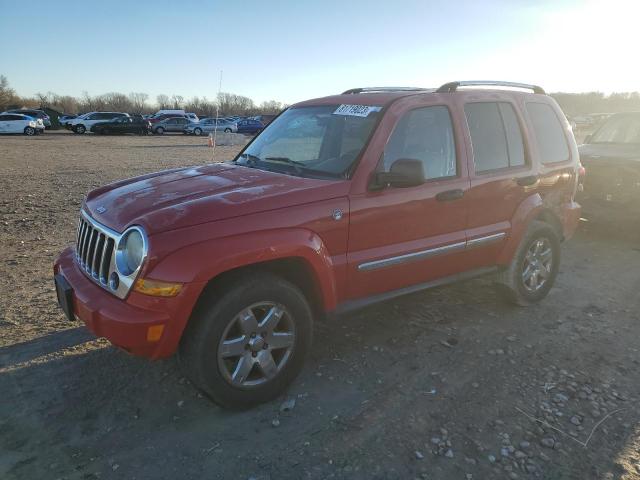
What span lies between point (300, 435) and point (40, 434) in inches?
58.5

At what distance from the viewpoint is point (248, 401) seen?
10.0 feet

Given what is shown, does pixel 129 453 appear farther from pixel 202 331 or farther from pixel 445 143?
pixel 445 143

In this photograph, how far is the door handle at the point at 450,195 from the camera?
375 centimetres

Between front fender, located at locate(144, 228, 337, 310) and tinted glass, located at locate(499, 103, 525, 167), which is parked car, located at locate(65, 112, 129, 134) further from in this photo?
front fender, located at locate(144, 228, 337, 310)

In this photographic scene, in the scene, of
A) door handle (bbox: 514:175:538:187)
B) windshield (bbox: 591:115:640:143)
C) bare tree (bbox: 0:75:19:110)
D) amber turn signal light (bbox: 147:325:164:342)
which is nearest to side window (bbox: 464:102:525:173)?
door handle (bbox: 514:175:538:187)

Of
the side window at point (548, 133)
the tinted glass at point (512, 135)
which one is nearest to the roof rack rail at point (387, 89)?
the tinted glass at point (512, 135)

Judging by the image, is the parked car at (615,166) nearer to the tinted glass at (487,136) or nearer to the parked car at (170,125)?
the tinted glass at (487,136)

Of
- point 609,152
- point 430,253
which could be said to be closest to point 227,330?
point 430,253

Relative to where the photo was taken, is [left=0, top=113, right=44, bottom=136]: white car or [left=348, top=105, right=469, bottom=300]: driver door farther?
[left=0, top=113, right=44, bottom=136]: white car

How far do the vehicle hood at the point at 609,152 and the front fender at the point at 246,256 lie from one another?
5992mm

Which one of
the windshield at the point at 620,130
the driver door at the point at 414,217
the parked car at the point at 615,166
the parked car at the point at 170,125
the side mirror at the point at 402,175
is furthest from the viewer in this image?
the parked car at the point at 170,125

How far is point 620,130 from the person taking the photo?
8273 millimetres

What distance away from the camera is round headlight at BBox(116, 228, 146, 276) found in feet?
8.89

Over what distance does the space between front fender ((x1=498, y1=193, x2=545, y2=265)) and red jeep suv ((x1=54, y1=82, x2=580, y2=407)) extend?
2cm
